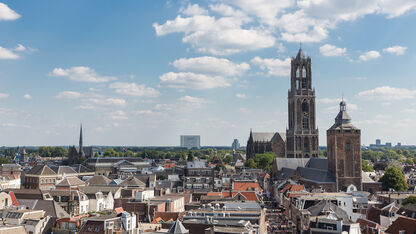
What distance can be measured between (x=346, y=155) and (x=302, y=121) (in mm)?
70950

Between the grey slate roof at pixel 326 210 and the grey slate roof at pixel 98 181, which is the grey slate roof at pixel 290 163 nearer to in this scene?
the grey slate roof at pixel 98 181

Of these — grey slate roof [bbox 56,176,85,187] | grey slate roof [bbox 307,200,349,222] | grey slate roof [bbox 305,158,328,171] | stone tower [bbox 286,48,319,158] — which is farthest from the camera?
stone tower [bbox 286,48,319,158]

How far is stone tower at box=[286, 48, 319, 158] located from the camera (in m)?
190

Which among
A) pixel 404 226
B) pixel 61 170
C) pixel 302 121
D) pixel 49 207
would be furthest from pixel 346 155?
pixel 61 170

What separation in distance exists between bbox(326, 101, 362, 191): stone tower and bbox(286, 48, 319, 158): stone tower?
64.9 meters

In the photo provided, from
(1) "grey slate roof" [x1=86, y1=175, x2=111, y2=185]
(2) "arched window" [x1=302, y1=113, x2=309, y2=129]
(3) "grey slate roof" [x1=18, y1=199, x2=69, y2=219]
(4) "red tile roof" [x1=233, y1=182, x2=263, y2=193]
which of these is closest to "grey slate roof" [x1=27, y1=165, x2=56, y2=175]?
(1) "grey slate roof" [x1=86, y1=175, x2=111, y2=185]

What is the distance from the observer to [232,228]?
51.6m

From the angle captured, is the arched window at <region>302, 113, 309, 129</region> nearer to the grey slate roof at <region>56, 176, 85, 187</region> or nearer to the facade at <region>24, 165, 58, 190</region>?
the facade at <region>24, 165, 58, 190</region>

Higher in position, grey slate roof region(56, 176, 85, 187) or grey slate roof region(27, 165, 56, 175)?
grey slate roof region(27, 165, 56, 175)

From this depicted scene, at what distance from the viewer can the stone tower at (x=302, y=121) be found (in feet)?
625

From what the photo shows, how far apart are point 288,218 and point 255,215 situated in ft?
120

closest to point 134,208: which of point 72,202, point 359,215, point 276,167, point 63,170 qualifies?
point 72,202

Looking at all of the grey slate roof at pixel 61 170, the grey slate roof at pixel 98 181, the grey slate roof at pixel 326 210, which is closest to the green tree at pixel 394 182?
the grey slate roof at pixel 326 210

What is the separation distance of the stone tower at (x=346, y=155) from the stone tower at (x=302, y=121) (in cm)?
6486
